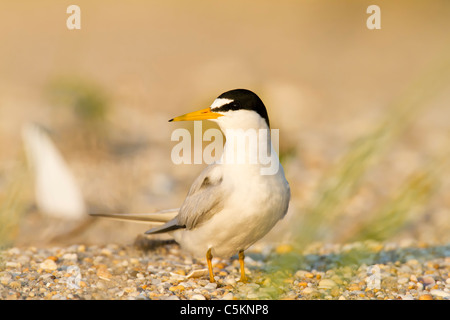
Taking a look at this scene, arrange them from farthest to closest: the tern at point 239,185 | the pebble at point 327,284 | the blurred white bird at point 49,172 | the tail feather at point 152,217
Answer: the tail feather at point 152,217
the pebble at point 327,284
the tern at point 239,185
the blurred white bird at point 49,172

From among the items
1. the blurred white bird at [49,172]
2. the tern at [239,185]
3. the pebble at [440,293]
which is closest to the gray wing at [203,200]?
the tern at [239,185]

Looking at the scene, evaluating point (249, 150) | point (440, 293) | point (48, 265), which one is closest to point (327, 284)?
point (440, 293)

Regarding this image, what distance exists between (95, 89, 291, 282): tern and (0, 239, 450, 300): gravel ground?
278 mm

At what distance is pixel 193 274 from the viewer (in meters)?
3.09

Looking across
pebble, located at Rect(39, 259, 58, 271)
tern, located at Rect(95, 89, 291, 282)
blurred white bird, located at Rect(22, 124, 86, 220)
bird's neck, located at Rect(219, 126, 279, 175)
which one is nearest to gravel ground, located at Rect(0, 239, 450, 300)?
pebble, located at Rect(39, 259, 58, 271)

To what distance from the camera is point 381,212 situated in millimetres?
1149

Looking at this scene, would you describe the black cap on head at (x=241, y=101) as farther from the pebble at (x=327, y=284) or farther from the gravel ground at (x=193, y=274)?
the pebble at (x=327, y=284)

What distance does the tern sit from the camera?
9.08ft

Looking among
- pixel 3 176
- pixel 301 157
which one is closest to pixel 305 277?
pixel 301 157

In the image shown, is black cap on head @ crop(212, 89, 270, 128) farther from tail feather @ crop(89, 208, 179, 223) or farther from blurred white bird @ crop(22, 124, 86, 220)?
blurred white bird @ crop(22, 124, 86, 220)

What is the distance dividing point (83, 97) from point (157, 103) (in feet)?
17.0

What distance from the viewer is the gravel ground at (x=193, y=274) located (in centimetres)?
277

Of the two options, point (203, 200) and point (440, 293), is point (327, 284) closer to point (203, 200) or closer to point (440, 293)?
point (440, 293)

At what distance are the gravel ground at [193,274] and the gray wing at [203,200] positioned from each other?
0.33 metres
